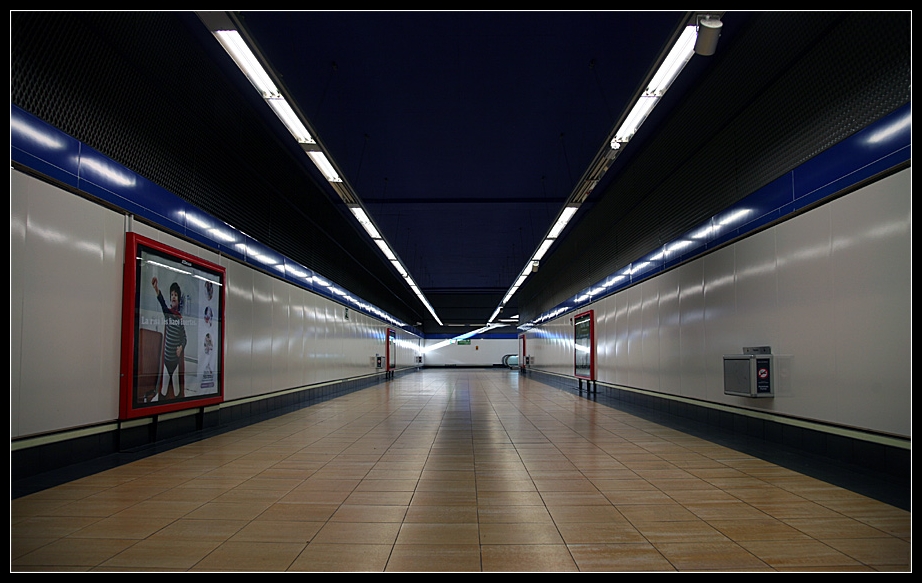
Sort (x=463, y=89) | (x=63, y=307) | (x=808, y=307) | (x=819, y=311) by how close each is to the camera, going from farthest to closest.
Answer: (x=463, y=89) → (x=808, y=307) → (x=819, y=311) → (x=63, y=307)

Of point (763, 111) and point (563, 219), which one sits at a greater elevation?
point (763, 111)

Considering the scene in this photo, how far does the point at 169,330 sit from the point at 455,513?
443 cm

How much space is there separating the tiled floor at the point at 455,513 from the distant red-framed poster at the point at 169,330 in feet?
2.33

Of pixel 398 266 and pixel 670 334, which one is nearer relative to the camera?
pixel 670 334

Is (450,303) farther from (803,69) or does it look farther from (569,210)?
(803,69)

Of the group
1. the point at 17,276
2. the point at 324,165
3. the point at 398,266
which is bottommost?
the point at 17,276

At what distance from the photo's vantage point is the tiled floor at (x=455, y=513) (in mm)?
2850

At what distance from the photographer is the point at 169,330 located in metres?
6.42

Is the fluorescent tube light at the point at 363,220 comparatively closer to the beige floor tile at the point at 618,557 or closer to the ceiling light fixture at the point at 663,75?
the ceiling light fixture at the point at 663,75

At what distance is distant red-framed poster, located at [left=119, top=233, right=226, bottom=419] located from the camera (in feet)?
18.6

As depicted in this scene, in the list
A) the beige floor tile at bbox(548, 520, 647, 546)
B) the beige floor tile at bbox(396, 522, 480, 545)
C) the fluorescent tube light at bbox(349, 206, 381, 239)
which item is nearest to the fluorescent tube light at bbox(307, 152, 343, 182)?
the fluorescent tube light at bbox(349, 206, 381, 239)

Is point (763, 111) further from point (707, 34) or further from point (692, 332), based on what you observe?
point (692, 332)

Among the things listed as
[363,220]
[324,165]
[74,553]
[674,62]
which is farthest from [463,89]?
[74,553]

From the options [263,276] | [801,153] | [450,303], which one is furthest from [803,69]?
[450,303]
